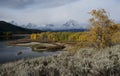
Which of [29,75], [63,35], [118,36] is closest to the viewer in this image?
[29,75]

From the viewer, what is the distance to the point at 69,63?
792 centimetres

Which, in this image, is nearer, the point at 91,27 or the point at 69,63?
the point at 69,63

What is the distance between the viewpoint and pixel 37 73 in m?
7.31

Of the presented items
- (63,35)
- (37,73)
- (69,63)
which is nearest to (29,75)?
(37,73)

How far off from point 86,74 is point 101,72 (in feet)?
1.52

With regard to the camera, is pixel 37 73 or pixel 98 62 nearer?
pixel 37 73

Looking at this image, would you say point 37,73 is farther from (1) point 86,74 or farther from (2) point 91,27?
(2) point 91,27

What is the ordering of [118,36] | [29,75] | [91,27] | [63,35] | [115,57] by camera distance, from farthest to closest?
[63,35]
[91,27]
[118,36]
[115,57]
[29,75]

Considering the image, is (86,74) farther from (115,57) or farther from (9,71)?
(9,71)

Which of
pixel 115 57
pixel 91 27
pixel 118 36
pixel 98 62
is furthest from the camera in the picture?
pixel 91 27

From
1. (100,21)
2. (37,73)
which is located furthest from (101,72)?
(100,21)

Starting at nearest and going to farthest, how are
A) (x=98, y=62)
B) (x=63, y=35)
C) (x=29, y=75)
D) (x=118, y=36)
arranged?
(x=29, y=75) → (x=98, y=62) → (x=118, y=36) → (x=63, y=35)

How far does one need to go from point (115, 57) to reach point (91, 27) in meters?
43.2

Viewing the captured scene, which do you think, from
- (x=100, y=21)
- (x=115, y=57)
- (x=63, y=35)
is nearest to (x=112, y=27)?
(x=100, y=21)
